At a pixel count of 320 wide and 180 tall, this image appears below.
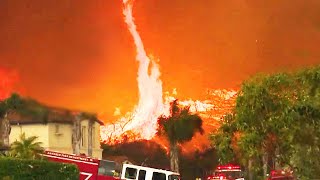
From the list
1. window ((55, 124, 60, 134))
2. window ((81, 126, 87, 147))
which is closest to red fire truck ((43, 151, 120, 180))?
window ((55, 124, 60, 134))

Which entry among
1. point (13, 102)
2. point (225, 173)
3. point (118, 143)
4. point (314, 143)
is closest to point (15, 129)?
point (13, 102)

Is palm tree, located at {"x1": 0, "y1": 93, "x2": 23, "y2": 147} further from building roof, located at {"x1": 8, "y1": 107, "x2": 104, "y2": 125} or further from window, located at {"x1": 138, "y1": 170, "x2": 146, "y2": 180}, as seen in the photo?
window, located at {"x1": 138, "y1": 170, "x2": 146, "y2": 180}

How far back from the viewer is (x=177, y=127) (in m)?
87.2

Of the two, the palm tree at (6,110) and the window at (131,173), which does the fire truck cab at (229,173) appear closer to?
the window at (131,173)

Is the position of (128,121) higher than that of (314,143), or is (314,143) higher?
(128,121)

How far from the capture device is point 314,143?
2569cm

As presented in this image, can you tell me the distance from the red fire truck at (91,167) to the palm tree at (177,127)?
4383 centimetres

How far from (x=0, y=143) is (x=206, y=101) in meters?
55.8

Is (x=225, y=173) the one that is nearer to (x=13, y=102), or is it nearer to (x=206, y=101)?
(x=13, y=102)

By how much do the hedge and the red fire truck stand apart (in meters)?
5.95

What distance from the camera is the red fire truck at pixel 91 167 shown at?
42.8 metres

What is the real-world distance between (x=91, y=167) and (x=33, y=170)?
31.1 ft

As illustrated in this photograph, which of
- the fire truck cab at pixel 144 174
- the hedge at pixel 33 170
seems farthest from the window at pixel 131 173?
the hedge at pixel 33 170

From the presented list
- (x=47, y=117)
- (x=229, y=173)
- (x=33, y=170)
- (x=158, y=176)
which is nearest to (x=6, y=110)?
(x=47, y=117)
